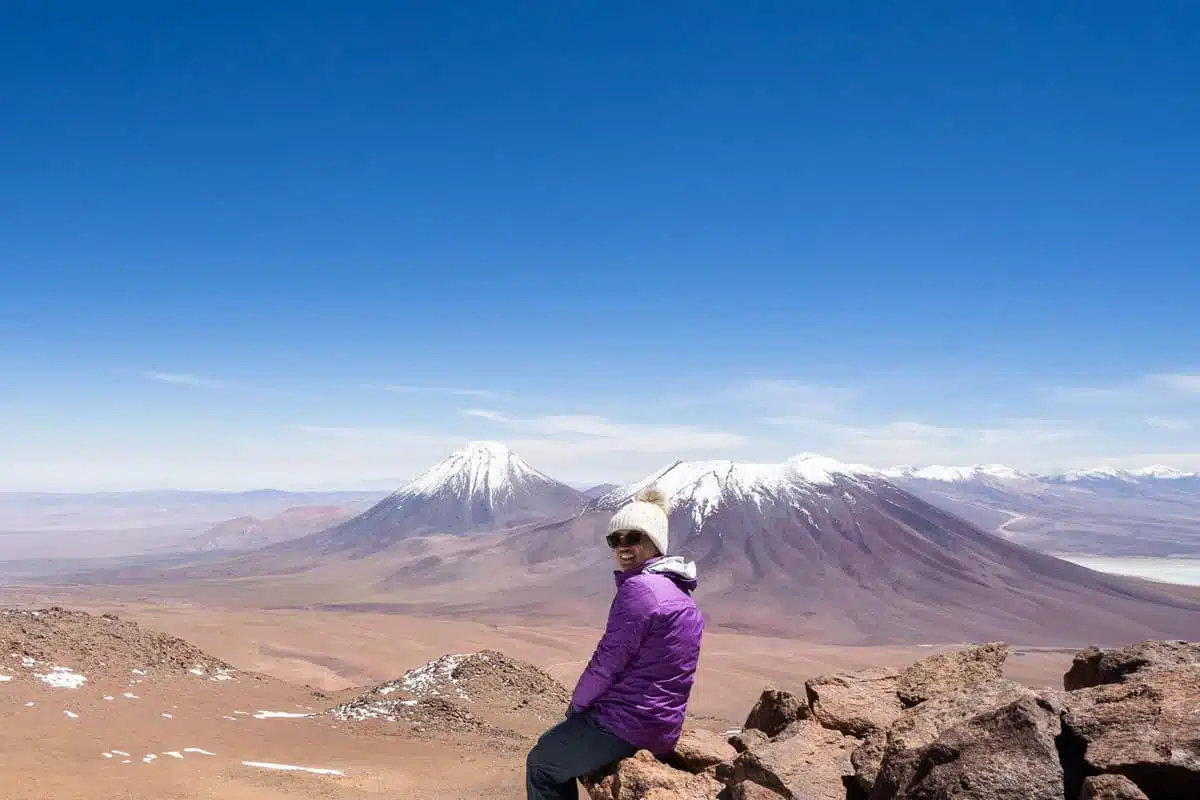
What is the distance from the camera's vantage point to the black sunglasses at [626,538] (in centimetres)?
434

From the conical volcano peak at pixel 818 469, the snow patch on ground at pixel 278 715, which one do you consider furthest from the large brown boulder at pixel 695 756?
the conical volcano peak at pixel 818 469

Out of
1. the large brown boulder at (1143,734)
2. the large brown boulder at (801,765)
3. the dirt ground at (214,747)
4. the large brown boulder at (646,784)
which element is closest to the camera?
the large brown boulder at (1143,734)

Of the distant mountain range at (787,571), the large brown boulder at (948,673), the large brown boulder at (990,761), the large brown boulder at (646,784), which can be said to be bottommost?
the distant mountain range at (787,571)

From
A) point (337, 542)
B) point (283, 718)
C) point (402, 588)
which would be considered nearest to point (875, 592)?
point (402, 588)

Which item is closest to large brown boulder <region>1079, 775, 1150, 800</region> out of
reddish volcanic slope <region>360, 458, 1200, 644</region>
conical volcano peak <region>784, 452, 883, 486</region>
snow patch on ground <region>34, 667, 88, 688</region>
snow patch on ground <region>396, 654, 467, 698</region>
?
snow patch on ground <region>396, 654, 467, 698</region>

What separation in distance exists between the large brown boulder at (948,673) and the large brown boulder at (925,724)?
3.76 ft

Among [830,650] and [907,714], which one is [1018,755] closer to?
[907,714]

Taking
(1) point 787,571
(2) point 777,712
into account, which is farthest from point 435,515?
(2) point 777,712

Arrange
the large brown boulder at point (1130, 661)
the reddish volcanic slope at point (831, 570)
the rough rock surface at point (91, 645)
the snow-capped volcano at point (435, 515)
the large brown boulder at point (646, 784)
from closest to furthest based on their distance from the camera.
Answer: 1. the large brown boulder at point (646, 784)
2. the large brown boulder at point (1130, 661)
3. the rough rock surface at point (91, 645)
4. the reddish volcanic slope at point (831, 570)
5. the snow-capped volcano at point (435, 515)

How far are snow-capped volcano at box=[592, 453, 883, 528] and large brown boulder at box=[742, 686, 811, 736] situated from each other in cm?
11444

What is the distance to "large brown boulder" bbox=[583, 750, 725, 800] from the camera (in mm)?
4410

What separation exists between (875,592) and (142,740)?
92597 millimetres

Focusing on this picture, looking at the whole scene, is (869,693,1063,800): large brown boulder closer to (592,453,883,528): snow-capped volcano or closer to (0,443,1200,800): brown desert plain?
(0,443,1200,800): brown desert plain

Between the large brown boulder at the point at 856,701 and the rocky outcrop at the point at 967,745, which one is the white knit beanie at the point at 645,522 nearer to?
the rocky outcrop at the point at 967,745
